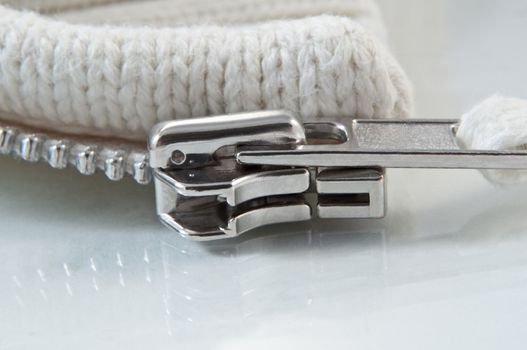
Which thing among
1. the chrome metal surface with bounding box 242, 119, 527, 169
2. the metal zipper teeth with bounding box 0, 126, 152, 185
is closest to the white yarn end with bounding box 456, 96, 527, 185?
the chrome metal surface with bounding box 242, 119, 527, 169

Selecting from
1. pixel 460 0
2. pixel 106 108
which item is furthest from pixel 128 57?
pixel 460 0

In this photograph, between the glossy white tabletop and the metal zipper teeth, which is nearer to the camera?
the glossy white tabletop

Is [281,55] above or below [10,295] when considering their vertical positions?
above

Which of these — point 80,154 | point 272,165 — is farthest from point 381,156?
point 80,154

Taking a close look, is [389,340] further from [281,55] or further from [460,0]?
[460,0]

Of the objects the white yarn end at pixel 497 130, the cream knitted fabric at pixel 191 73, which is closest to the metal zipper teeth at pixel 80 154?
the cream knitted fabric at pixel 191 73

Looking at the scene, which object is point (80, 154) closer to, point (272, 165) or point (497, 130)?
point (272, 165)

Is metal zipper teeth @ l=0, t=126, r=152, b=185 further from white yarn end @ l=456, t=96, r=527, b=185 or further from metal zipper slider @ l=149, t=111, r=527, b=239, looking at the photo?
white yarn end @ l=456, t=96, r=527, b=185
